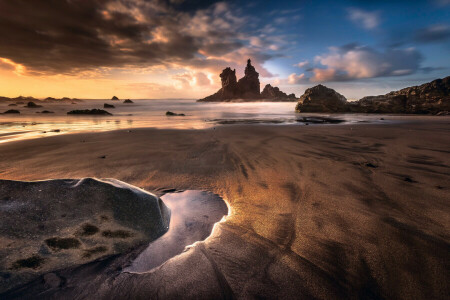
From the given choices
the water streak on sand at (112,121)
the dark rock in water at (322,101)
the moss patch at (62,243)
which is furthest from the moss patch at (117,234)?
the dark rock in water at (322,101)

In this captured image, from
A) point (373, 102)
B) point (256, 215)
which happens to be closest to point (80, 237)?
point (256, 215)

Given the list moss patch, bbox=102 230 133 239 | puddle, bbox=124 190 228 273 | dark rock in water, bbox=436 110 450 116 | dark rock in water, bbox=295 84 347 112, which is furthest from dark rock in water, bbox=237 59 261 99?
moss patch, bbox=102 230 133 239

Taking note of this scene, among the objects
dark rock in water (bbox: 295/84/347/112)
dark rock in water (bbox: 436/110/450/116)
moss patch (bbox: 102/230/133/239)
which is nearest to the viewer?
moss patch (bbox: 102/230/133/239)

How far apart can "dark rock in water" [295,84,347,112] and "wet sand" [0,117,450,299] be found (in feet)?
52.7

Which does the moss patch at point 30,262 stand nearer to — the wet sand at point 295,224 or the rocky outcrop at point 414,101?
the wet sand at point 295,224

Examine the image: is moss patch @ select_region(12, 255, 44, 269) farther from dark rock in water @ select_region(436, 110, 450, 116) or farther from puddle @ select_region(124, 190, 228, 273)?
dark rock in water @ select_region(436, 110, 450, 116)

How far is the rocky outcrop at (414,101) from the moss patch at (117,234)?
71.2 feet

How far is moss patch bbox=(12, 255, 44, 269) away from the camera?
1320 millimetres

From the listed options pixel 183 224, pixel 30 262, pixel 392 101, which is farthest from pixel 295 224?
pixel 392 101

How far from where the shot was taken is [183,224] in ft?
6.48

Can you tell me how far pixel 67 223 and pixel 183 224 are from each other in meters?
0.95

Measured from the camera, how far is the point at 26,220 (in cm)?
152

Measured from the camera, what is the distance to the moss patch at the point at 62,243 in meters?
1.46

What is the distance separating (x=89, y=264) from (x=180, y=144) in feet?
13.4
